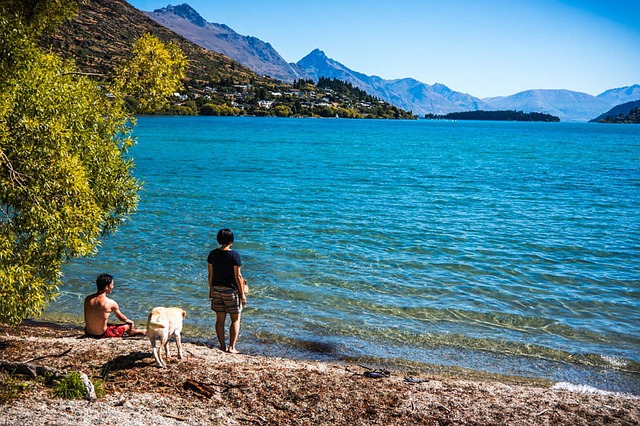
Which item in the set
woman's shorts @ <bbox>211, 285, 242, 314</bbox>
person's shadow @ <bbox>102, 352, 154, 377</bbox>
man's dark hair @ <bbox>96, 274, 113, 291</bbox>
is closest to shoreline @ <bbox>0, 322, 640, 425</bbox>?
person's shadow @ <bbox>102, 352, 154, 377</bbox>

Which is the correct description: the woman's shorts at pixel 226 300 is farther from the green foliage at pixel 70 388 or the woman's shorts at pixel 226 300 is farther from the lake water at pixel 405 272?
the green foliage at pixel 70 388

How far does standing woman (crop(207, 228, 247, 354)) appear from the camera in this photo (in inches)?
455

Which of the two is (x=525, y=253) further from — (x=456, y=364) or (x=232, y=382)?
(x=232, y=382)

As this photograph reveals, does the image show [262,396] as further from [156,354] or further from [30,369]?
[30,369]

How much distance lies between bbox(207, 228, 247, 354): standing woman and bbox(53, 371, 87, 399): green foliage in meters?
3.46

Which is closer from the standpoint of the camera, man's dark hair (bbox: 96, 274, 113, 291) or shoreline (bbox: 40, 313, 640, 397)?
man's dark hair (bbox: 96, 274, 113, 291)

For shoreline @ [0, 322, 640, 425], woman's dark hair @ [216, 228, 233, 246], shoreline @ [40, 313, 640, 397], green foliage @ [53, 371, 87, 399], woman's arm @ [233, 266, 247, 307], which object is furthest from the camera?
shoreline @ [40, 313, 640, 397]

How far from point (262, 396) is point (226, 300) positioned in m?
2.87

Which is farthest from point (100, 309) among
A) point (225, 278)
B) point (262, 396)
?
point (262, 396)

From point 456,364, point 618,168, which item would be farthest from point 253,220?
point 618,168

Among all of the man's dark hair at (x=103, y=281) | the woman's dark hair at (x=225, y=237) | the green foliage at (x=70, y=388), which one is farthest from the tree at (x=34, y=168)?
the woman's dark hair at (x=225, y=237)

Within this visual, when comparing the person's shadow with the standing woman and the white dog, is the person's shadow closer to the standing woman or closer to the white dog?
the white dog

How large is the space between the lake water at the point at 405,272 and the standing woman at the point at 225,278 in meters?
2.37

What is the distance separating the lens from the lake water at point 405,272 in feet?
47.7
